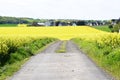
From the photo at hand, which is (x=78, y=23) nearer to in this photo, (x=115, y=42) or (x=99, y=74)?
(x=115, y=42)

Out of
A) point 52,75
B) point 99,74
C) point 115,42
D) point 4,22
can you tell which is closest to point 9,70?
point 52,75

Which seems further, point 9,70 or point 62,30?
point 62,30

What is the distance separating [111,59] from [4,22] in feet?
477

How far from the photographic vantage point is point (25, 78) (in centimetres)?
1636

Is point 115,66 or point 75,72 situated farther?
point 115,66

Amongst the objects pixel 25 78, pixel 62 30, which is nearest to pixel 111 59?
pixel 25 78

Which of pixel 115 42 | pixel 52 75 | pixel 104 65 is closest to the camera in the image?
pixel 52 75

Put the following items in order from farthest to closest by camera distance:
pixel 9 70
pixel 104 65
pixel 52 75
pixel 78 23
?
pixel 78 23 < pixel 104 65 < pixel 9 70 < pixel 52 75

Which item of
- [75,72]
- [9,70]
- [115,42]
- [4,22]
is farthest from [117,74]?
[4,22]

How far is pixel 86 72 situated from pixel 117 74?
5.51ft

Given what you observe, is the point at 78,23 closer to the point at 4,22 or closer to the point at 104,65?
the point at 4,22

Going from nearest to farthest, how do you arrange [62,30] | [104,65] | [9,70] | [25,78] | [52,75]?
[25,78] → [52,75] → [9,70] → [104,65] → [62,30]

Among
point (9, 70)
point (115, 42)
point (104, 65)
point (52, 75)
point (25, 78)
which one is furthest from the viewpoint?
point (115, 42)

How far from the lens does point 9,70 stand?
19656mm
